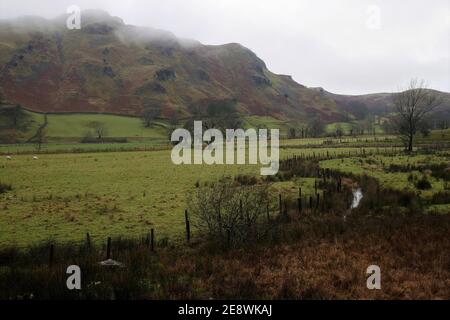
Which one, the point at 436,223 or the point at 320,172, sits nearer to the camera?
the point at 436,223

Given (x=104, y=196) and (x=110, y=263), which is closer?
(x=110, y=263)

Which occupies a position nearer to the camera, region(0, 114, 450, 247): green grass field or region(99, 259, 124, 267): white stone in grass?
region(99, 259, 124, 267): white stone in grass

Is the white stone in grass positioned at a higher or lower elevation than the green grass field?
lower

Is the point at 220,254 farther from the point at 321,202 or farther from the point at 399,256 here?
the point at 321,202

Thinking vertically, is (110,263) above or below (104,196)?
below

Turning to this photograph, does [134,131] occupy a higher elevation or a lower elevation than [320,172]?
Result: higher

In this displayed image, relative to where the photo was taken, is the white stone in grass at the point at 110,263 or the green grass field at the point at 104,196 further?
the green grass field at the point at 104,196

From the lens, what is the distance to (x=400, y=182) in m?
31.7

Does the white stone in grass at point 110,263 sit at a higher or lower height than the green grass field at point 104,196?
lower

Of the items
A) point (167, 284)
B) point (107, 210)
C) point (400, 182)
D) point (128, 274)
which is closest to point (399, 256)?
point (167, 284)
